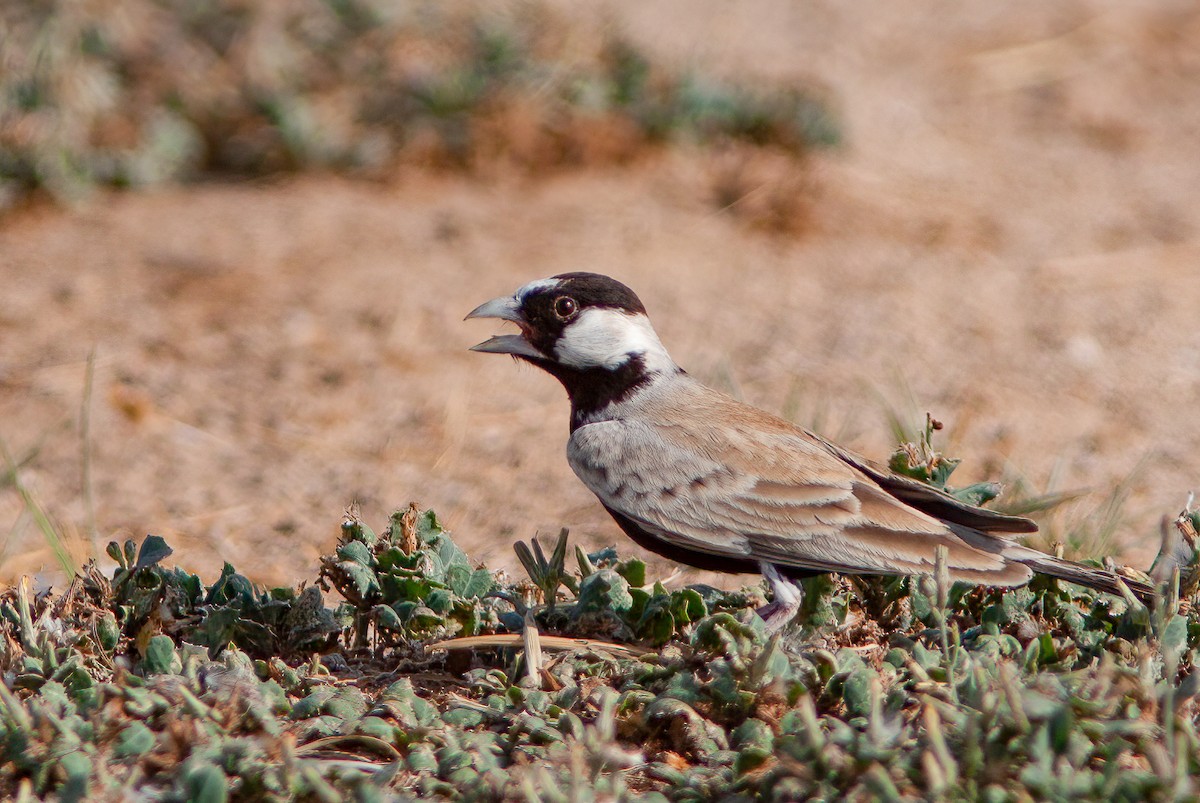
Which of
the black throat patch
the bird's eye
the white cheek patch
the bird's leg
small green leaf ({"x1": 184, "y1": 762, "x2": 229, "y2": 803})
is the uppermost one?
the bird's eye

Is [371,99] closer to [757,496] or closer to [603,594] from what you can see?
[757,496]

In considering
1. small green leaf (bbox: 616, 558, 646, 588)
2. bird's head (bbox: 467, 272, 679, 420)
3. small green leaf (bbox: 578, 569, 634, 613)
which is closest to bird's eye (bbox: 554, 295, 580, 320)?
bird's head (bbox: 467, 272, 679, 420)

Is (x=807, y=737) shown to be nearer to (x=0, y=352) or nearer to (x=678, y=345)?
(x=678, y=345)

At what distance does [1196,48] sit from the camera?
914cm

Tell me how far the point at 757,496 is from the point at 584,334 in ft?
2.74

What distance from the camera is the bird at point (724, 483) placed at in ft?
11.3

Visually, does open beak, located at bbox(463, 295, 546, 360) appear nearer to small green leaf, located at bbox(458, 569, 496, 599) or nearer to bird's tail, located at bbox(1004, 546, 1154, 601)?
small green leaf, located at bbox(458, 569, 496, 599)

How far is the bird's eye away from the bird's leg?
101cm

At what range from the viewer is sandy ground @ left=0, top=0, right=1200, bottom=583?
5.19 metres

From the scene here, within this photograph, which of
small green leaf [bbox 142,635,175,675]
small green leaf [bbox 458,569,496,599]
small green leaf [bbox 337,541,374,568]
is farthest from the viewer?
small green leaf [bbox 458,569,496,599]

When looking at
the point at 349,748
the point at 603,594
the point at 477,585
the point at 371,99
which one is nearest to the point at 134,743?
the point at 349,748

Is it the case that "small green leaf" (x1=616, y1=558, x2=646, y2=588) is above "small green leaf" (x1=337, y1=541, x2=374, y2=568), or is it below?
below

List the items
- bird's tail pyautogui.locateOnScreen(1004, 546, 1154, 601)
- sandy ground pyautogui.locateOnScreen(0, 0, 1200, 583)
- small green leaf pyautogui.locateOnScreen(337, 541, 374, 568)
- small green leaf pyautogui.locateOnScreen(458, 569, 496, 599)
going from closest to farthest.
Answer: bird's tail pyautogui.locateOnScreen(1004, 546, 1154, 601) < small green leaf pyautogui.locateOnScreen(337, 541, 374, 568) < small green leaf pyautogui.locateOnScreen(458, 569, 496, 599) < sandy ground pyautogui.locateOnScreen(0, 0, 1200, 583)

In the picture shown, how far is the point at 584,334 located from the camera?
4.22 meters
